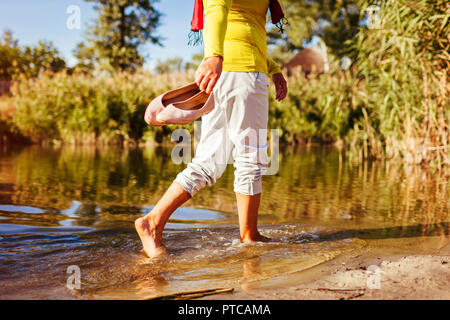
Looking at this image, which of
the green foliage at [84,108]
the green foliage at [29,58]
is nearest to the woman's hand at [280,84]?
the green foliage at [84,108]

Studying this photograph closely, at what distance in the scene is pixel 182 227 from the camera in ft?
9.10

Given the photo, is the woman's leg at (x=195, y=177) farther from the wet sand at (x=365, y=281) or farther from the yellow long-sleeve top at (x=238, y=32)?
the wet sand at (x=365, y=281)

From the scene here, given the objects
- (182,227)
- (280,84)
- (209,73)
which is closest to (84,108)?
(182,227)

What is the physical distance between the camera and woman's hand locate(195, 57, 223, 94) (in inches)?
80.6

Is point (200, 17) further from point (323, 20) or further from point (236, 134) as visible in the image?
point (323, 20)

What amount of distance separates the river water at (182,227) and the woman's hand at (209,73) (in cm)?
78

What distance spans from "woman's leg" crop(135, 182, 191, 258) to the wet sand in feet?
2.22

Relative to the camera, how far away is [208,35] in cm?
210

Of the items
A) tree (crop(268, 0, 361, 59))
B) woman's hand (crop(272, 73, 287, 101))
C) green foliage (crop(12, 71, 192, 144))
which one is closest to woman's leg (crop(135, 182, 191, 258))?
woman's hand (crop(272, 73, 287, 101))

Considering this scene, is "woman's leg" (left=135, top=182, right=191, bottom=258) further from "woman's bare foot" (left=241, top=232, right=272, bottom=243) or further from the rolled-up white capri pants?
"woman's bare foot" (left=241, top=232, right=272, bottom=243)

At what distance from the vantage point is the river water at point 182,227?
1.78 meters

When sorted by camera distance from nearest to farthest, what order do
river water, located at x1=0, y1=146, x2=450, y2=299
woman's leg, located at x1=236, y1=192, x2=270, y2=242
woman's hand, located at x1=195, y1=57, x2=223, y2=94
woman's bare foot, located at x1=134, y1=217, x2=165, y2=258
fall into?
1. river water, located at x1=0, y1=146, x2=450, y2=299
2. woman's hand, located at x1=195, y1=57, x2=223, y2=94
3. woman's bare foot, located at x1=134, y1=217, x2=165, y2=258
4. woman's leg, located at x1=236, y1=192, x2=270, y2=242

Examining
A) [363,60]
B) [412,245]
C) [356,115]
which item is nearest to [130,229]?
[412,245]

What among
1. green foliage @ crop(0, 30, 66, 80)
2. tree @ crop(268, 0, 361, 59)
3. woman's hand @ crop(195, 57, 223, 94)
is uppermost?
tree @ crop(268, 0, 361, 59)
